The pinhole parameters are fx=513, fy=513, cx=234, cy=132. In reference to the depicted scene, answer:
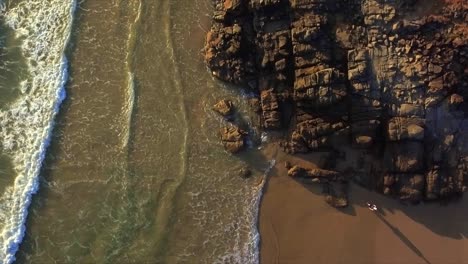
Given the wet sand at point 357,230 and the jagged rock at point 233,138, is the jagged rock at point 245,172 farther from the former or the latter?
the wet sand at point 357,230

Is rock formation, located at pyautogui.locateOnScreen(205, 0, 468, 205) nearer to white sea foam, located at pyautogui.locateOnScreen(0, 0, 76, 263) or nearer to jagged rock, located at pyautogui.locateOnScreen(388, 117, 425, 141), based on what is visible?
jagged rock, located at pyautogui.locateOnScreen(388, 117, 425, 141)

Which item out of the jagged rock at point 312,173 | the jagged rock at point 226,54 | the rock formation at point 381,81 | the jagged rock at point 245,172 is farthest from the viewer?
the jagged rock at point 245,172

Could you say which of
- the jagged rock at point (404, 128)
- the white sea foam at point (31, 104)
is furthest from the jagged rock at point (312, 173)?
the white sea foam at point (31, 104)

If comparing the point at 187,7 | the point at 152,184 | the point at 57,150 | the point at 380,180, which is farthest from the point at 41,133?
the point at 380,180

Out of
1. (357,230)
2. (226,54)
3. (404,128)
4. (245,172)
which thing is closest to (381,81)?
(404,128)

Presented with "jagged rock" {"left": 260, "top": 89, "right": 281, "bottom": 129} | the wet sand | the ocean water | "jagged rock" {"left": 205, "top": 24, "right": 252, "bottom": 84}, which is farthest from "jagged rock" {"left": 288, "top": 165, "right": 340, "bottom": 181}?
"jagged rock" {"left": 205, "top": 24, "right": 252, "bottom": 84}

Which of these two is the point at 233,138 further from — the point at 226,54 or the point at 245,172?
the point at 226,54

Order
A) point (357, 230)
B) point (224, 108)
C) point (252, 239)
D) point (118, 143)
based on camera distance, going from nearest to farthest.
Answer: point (357, 230) < point (252, 239) < point (224, 108) < point (118, 143)
